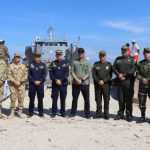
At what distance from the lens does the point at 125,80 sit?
10.5 meters

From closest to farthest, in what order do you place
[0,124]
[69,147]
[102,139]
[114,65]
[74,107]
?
1. [69,147]
2. [102,139]
3. [0,124]
4. [114,65]
5. [74,107]

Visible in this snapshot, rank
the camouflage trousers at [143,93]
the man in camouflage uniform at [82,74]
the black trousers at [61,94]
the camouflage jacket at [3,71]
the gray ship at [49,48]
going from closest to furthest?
the camouflage trousers at [143,93] → the camouflage jacket at [3,71] → the man in camouflage uniform at [82,74] → the black trousers at [61,94] → the gray ship at [49,48]

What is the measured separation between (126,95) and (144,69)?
89 centimetres

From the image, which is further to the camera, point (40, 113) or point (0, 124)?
point (40, 113)

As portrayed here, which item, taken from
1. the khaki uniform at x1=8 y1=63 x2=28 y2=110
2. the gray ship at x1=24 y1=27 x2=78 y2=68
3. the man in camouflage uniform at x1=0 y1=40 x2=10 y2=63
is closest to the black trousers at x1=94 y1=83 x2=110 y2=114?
the khaki uniform at x1=8 y1=63 x2=28 y2=110

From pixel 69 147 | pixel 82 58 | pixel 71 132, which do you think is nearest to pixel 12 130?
pixel 71 132

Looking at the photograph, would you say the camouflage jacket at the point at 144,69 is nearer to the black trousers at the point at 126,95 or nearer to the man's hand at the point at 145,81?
the man's hand at the point at 145,81

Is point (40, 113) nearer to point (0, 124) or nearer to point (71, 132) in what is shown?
point (0, 124)

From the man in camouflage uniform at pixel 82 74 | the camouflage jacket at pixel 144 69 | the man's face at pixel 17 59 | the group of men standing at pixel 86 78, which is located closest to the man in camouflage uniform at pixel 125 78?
the group of men standing at pixel 86 78

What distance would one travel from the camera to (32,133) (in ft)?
28.7

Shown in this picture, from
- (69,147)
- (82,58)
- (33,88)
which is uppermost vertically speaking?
(82,58)

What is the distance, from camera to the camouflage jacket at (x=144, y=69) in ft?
33.0

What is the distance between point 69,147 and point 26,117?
3685mm

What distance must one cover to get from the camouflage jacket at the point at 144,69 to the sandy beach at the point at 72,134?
115 cm
